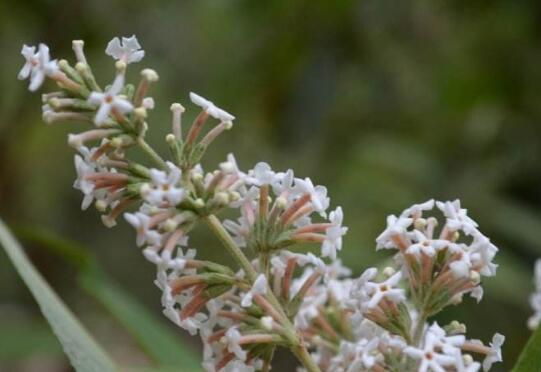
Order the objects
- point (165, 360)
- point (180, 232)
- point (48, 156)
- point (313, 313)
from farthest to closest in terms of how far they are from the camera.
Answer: point (48, 156), point (165, 360), point (313, 313), point (180, 232)

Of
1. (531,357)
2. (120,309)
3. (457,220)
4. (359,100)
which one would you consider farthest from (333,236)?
(359,100)

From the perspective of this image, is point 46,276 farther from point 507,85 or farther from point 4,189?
point 507,85

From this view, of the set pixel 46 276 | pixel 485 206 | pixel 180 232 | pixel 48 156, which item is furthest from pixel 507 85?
pixel 180 232

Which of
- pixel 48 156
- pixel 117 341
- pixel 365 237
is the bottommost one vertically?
pixel 117 341

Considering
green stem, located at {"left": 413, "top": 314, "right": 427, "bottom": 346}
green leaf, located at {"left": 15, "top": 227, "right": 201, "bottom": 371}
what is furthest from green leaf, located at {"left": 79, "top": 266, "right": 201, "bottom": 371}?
green stem, located at {"left": 413, "top": 314, "right": 427, "bottom": 346}

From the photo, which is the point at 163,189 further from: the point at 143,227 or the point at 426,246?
the point at 426,246

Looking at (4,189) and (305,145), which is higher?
(305,145)
